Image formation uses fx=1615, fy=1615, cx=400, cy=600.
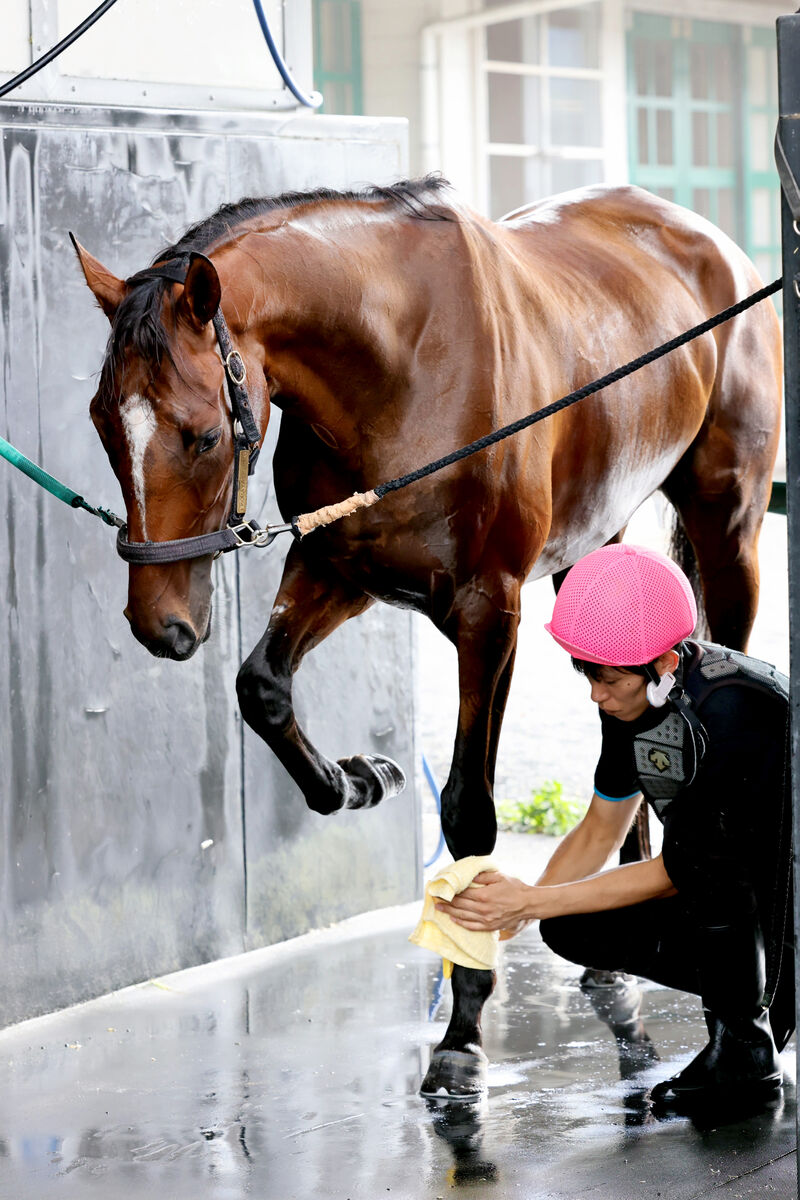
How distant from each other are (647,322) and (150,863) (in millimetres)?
2016

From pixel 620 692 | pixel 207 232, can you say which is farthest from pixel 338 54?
pixel 620 692

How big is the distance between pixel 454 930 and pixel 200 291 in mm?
1343

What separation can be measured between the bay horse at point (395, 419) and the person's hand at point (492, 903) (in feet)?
1.96

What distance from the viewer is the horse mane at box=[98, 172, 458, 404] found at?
305cm

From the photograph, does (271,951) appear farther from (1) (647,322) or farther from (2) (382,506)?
(1) (647,322)

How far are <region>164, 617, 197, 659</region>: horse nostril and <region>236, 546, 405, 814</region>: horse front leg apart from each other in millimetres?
532

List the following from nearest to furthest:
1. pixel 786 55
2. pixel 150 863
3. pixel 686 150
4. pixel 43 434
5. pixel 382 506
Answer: pixel 786 55
pixel 382 506
pixel 43 434
pixel 150 863
pixel 686 150

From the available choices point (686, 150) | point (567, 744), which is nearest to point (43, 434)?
point (567, 744)

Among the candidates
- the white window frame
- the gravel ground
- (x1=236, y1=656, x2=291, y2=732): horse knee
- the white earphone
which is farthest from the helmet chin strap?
the white window frame

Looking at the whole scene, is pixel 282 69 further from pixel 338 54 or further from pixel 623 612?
pixel 338 54

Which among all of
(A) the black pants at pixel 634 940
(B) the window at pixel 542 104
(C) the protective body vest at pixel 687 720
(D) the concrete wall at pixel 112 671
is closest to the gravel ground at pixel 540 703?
(D) the concrete wall at pixel 112 671

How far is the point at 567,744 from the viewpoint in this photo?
7926 millimetres

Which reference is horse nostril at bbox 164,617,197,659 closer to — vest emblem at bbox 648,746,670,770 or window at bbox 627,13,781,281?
vest emblem at bbox 648,746,670,770

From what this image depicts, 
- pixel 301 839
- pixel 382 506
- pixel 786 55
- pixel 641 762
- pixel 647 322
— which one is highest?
pixel 786 55
